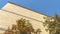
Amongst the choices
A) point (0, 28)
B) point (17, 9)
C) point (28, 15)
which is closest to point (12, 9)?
point (17, 9)

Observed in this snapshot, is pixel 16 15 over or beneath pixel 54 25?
over

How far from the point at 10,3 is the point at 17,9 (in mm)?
670

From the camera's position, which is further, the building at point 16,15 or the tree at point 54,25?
the building at point 16,15

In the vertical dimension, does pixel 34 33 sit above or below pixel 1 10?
below

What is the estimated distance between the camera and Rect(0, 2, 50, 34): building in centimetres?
1123

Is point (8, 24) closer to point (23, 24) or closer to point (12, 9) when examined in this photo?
point (12, 9)

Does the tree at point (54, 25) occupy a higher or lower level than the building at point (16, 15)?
lower

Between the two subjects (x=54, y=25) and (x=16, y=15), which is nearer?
(x=54, y=25)

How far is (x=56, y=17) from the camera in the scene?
9297mm

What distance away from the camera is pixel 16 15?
39.7 feet

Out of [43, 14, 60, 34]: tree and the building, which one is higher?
the building

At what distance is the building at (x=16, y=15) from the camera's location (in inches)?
442

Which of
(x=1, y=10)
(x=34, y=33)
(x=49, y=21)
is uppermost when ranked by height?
(x=1, y=10)

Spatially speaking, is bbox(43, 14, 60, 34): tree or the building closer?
bbox(43, 14, 60, 34): tree
